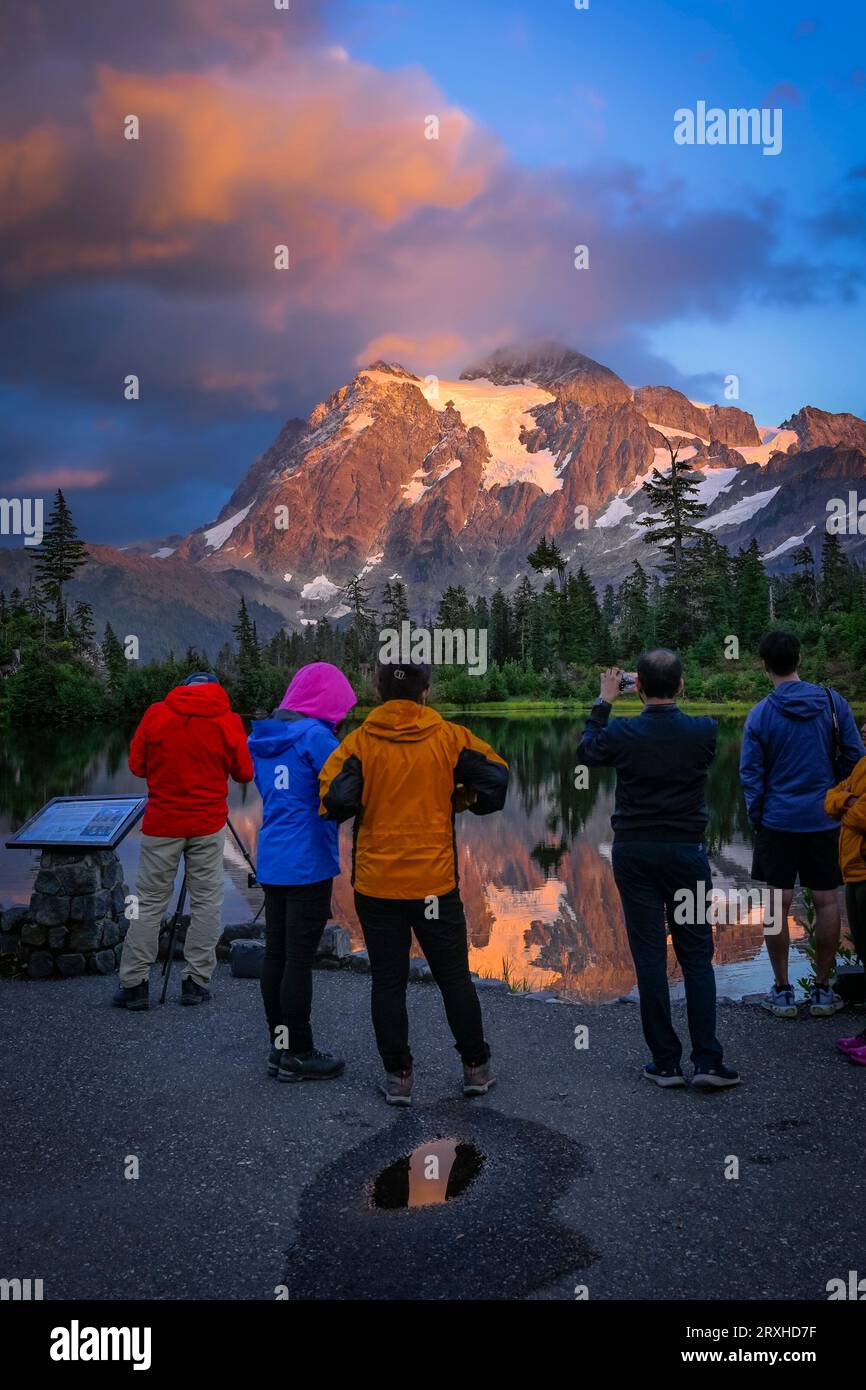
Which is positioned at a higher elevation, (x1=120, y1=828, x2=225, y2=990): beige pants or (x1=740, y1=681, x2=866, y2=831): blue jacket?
(x1=740, y1=681, x2=866, y2=831): blue jacket

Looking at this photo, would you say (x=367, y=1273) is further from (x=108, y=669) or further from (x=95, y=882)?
(x=108, y=669)

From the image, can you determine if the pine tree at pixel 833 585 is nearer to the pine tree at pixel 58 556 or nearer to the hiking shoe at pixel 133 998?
the pine tree at pixel 58 556

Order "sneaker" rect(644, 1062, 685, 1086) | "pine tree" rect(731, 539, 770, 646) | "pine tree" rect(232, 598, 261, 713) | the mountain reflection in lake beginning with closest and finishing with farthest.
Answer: "sneaker" rect(644, 1062, 685, 1086) < the mountain reflection in lake < "pine tree" rect(731, 539, 770, 646) < "pine tree" rect(232, 598, 261, 713)

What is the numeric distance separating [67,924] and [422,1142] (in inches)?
205

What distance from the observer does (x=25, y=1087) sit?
664 centimetres

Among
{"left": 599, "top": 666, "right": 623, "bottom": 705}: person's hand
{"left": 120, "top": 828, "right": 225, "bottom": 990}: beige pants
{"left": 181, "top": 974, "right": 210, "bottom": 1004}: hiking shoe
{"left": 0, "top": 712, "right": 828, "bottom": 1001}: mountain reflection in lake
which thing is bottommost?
{"left": 0, "top": 712, "right": 828, "bottom": 1001}: mountain reflection in lake

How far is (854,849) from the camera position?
6.57 meters

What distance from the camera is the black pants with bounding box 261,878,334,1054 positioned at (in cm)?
651

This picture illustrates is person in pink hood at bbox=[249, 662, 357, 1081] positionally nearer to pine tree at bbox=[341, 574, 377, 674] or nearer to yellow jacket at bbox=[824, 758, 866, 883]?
yellow jacket at bbox=[824, 758, 866, 883]

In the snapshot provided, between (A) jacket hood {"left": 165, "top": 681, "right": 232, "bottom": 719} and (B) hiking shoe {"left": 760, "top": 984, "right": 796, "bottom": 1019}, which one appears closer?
(B) hiking shoe {"left": 760, "top": 984, "right": 796, "bottom": 1019}

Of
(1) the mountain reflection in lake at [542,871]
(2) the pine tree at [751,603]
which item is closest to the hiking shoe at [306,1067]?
(1) the mountain reflection in lake at [542,871]

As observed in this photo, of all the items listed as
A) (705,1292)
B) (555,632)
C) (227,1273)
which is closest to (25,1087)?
(227,1273)

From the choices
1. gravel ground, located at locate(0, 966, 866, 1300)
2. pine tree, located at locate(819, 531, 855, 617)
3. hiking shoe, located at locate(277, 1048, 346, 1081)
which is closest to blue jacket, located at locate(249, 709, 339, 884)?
hiking shoe, located at locate(277, 1048, 346, 1081)

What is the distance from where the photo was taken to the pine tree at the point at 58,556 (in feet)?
349
